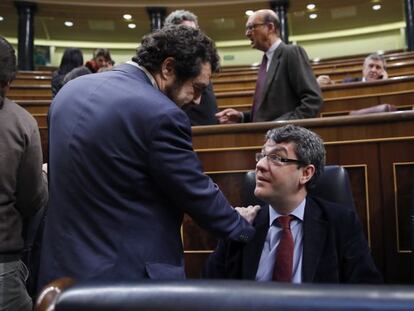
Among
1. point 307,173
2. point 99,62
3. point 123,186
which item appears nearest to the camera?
point 123,186

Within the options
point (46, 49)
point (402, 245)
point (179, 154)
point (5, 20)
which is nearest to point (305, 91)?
point (402, 245)

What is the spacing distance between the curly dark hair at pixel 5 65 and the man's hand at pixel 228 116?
92 cm

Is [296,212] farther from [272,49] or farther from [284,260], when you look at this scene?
[272,49]

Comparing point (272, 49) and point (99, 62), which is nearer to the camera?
point (272, 49)

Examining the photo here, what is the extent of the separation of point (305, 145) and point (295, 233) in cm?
22

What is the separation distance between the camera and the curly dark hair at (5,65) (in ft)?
3.58

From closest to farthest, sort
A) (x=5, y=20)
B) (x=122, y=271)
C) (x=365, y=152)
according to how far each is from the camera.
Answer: (x=122, y=271) → (x=365, y=152) → (x=5, y=20)

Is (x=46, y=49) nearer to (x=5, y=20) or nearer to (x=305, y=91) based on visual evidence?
(x=5, y=20)

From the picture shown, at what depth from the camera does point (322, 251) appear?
111 cm

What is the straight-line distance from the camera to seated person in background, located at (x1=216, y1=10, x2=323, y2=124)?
1818 millimetres

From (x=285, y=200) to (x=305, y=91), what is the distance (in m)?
0.75

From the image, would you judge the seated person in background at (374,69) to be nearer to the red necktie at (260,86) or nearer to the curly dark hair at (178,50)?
the red necktie at (260,86)

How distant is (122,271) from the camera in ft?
2.85

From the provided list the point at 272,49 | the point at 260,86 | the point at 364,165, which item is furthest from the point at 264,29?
the point at 364,165
